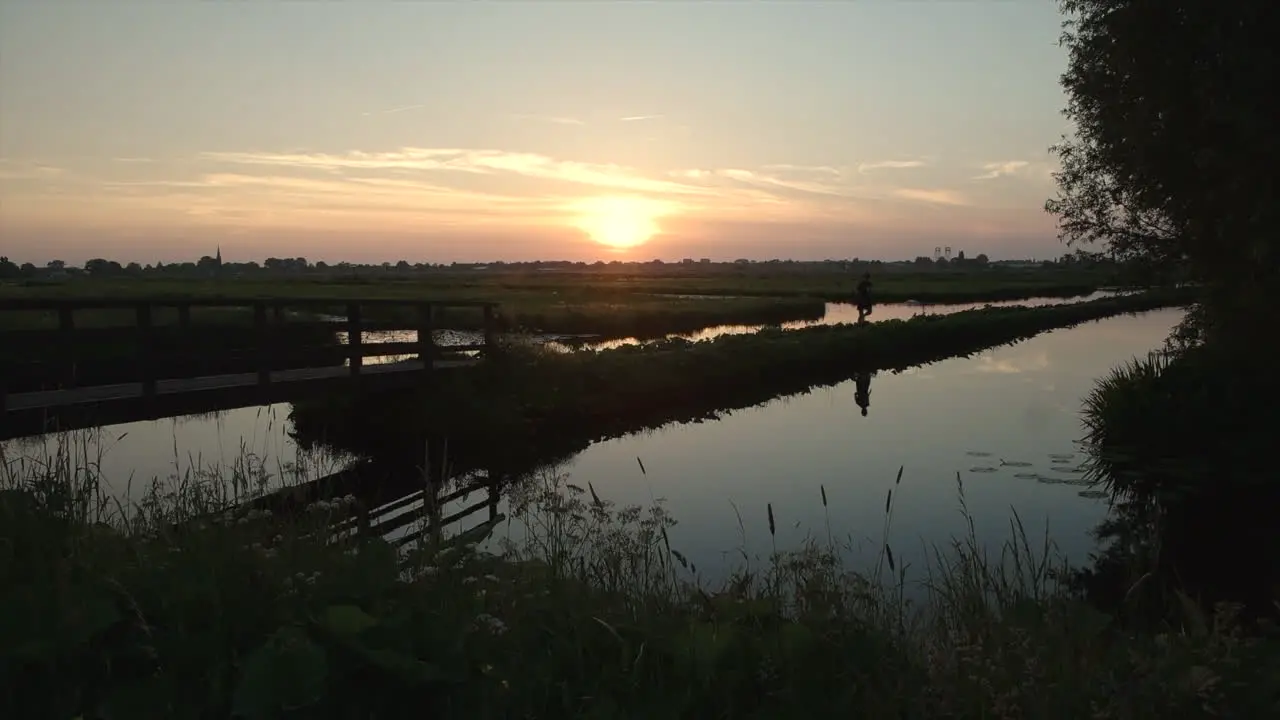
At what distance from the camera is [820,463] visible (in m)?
16.8

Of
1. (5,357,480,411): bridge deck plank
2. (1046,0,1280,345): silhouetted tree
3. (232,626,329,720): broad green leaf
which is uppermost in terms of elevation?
(1046,0,1280,345): silhouetted tree

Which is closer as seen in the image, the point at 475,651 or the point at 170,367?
the point at 475,651

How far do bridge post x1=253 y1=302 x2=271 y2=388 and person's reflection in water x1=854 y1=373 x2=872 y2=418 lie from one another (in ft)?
46.3

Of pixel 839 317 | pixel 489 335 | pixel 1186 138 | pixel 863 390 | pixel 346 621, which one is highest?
pixel 1186 138

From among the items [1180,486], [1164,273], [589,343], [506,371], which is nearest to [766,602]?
[1180,486]

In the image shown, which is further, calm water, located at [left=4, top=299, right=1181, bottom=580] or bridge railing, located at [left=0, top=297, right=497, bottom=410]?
bridge railing, located at [left=0, top=297, right=497, bottom=410]

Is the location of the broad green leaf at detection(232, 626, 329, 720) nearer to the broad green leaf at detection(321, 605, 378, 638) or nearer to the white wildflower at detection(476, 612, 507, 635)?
the broad green leaf at detection(321, 605, 378, 638)

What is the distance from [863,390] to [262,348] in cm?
1772

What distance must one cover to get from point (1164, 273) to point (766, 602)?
17460 mm

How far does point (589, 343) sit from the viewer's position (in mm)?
39094

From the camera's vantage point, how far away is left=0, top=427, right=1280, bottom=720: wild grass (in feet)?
12.1

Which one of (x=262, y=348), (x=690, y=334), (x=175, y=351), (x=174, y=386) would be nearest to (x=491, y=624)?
(x=174, y=386)

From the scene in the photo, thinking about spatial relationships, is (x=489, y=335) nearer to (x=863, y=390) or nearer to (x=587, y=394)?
(x=587, y=394)

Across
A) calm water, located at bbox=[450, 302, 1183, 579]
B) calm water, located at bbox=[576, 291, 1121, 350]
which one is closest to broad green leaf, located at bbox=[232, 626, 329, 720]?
calm water, located at bbox=[450, 302, 1183, 579]
